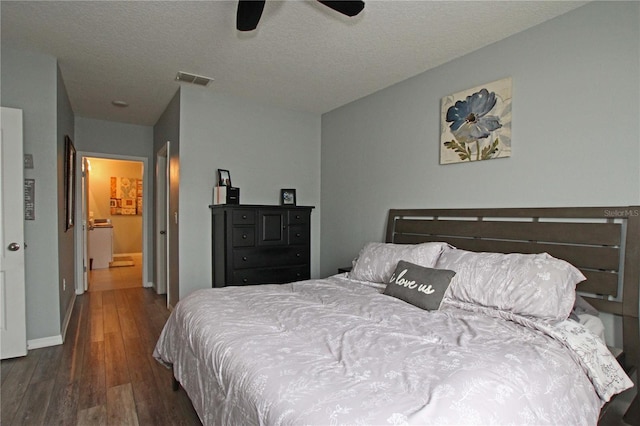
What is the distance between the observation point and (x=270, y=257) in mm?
3811

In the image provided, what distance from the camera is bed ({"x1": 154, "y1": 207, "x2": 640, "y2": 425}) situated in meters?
1.06

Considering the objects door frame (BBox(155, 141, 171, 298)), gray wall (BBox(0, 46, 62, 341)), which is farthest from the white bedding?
door frame (BBox(155, 141, 171, 298))

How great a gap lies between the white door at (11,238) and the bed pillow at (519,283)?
323 centimetres

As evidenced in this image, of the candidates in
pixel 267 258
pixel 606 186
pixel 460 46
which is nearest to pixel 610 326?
pixel 606 186

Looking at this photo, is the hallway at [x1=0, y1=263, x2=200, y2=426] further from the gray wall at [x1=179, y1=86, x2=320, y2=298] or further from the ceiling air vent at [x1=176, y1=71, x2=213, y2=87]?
the ceiling air vent at [x1=176, y1=71, x2=213, y2=87]

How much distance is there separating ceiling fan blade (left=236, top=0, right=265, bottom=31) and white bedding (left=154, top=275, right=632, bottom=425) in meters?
1.59

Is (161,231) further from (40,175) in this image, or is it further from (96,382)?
(96,382)

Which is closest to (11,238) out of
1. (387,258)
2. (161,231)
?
(161,231)

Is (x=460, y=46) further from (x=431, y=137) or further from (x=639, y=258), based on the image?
(x=639, y=258)

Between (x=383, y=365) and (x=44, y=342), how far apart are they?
3.16 metres

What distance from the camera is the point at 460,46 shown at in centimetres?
265

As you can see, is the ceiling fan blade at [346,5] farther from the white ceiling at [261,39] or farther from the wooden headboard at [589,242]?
the wooden headboard at [589,242]

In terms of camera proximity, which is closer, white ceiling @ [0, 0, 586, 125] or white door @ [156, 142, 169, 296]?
white ceiling @ [0, 0, 586, 125]

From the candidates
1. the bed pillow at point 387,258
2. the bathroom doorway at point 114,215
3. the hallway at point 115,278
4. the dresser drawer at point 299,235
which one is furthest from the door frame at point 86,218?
the bed pillow at point 387,258
